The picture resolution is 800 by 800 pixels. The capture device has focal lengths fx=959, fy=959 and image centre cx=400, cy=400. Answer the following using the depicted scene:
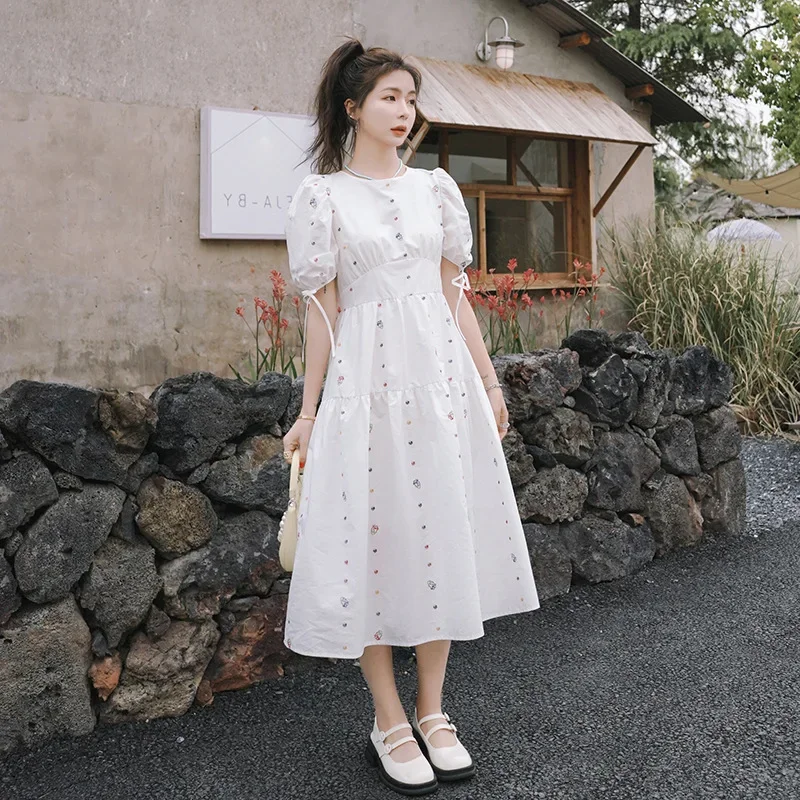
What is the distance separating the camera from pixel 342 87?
2658 mm

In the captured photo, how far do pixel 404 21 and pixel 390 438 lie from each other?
648cm

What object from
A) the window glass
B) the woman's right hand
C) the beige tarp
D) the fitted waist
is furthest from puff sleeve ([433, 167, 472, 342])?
the beige tarp

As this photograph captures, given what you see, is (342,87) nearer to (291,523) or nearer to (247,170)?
(291,523)

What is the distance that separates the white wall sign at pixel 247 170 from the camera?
7.02 m

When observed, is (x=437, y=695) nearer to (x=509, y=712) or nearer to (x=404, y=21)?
(x=509, y=712)

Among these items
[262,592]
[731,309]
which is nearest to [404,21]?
[731,309]

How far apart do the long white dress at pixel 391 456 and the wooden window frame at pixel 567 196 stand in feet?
19.1

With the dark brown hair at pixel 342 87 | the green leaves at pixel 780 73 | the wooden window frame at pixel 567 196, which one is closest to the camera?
the dark brown hair at pixel 342 87

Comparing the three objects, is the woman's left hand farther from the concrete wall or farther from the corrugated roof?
the corrugated roof

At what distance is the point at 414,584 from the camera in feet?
8.13

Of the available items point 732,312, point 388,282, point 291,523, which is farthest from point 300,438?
point 732,312

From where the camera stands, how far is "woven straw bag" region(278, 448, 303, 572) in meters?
2.48

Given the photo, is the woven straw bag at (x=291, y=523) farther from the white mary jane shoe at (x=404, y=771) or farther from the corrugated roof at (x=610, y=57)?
the corrugated roof at (x=610, y=57)

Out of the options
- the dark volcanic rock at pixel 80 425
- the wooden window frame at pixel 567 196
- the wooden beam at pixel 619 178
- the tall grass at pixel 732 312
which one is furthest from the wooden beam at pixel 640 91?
the dark volcanic rock at pixel 80 425
